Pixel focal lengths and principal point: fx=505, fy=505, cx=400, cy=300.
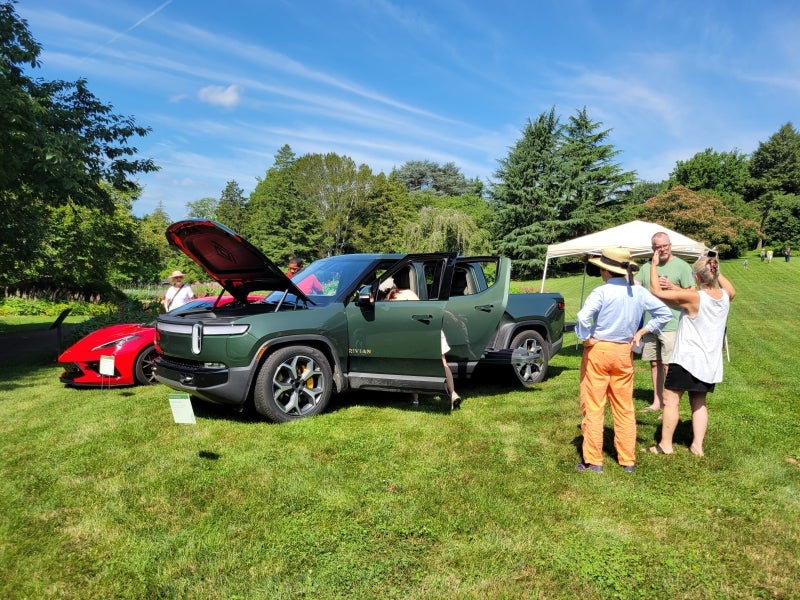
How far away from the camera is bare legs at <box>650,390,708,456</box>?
4383 mm

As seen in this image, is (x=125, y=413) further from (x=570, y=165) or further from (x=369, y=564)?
(x=570, y=165)

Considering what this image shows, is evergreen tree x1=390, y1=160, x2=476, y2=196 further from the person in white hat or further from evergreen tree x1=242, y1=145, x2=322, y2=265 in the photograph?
the person in white hat

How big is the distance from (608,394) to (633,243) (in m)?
6.84

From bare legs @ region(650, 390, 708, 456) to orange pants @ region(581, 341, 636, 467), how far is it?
1.72 ft

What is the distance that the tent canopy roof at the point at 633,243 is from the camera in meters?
9.71

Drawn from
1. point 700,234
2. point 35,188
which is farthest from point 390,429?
point 700,234

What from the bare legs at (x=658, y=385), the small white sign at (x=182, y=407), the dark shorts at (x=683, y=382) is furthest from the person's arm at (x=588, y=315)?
the small white sign at (x=182, y=407)

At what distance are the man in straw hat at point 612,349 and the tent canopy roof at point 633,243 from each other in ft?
19.8

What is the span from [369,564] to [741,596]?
193 centimetres

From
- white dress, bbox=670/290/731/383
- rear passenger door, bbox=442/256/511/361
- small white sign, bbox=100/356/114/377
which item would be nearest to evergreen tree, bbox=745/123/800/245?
rear passenger door, bbox=442/256/511/361

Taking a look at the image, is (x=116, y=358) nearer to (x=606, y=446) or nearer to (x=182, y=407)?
(x=182, y=407)

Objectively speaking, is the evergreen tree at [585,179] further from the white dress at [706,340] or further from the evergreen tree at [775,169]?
the white dress at [706,340]

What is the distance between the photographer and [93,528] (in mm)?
3160

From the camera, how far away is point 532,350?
23.9ft
